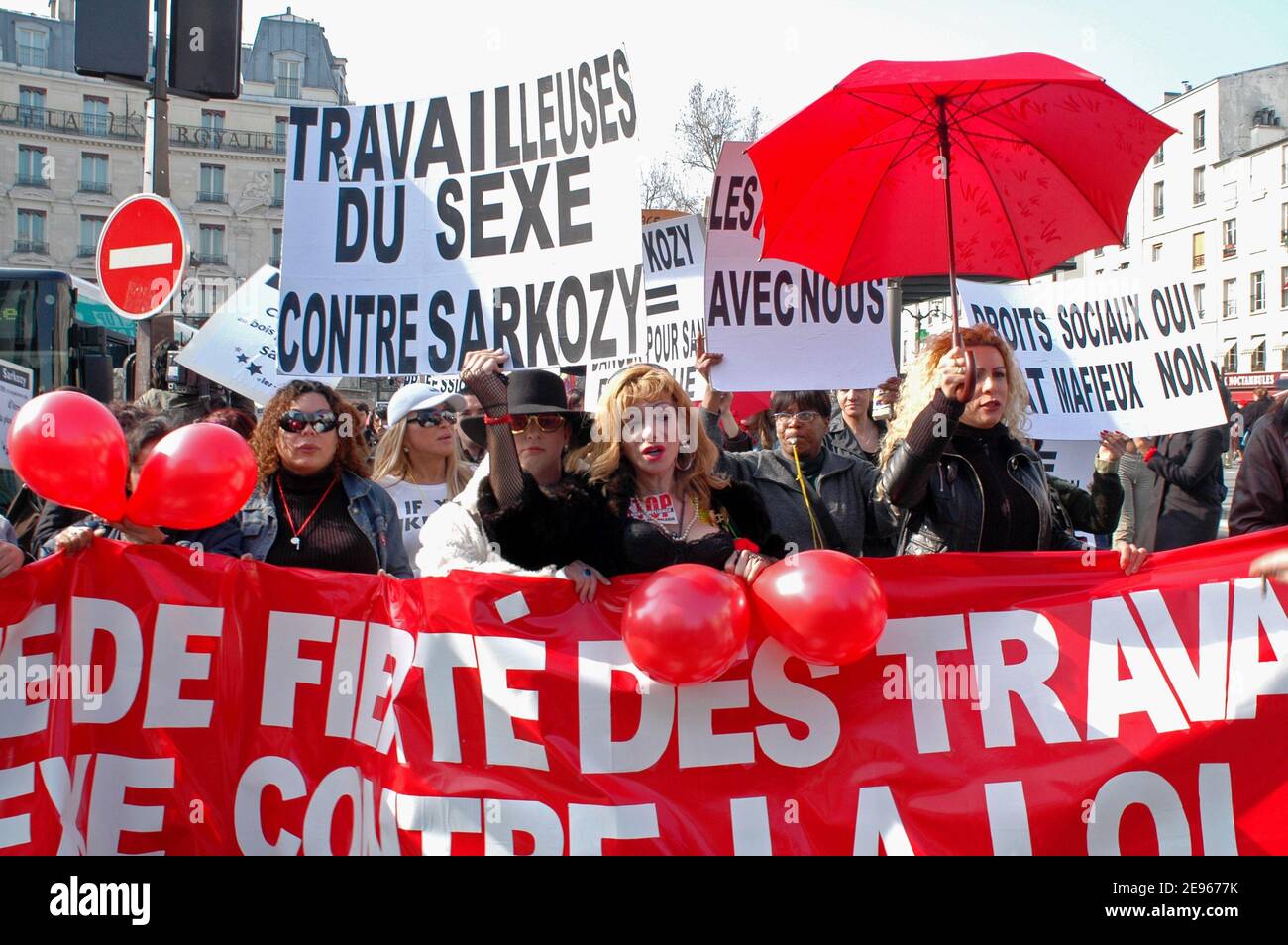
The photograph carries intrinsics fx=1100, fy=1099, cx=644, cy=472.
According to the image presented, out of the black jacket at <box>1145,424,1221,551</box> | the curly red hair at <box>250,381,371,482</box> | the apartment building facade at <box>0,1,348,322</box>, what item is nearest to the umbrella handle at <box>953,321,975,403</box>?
the curly red hair at <box>250,381,371,482</box>

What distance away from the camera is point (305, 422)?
13.3ft

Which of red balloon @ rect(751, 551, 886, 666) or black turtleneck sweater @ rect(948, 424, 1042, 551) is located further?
black turtleneck sweater @ rect(948, 424, 1042, 551)

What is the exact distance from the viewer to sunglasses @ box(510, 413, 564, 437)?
3.58 metres

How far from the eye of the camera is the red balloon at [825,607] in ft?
10.3

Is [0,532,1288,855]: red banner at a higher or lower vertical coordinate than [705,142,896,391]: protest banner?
lower

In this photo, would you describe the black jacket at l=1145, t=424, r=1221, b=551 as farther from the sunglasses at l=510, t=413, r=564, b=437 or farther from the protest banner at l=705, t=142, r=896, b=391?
the sunglasses at l=510, t=413, r=564, b=437

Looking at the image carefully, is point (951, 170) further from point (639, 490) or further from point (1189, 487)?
point (1189, 487)

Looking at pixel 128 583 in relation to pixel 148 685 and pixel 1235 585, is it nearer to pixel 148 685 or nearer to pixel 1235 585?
pixel 148 685

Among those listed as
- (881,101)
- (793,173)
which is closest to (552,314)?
(793,173)

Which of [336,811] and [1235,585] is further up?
[1235,585]

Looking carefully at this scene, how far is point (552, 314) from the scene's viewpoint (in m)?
3.84

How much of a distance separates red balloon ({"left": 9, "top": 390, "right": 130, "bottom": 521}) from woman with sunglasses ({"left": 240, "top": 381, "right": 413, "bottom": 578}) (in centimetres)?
64

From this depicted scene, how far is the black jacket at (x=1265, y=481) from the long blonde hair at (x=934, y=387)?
2.39 ft
